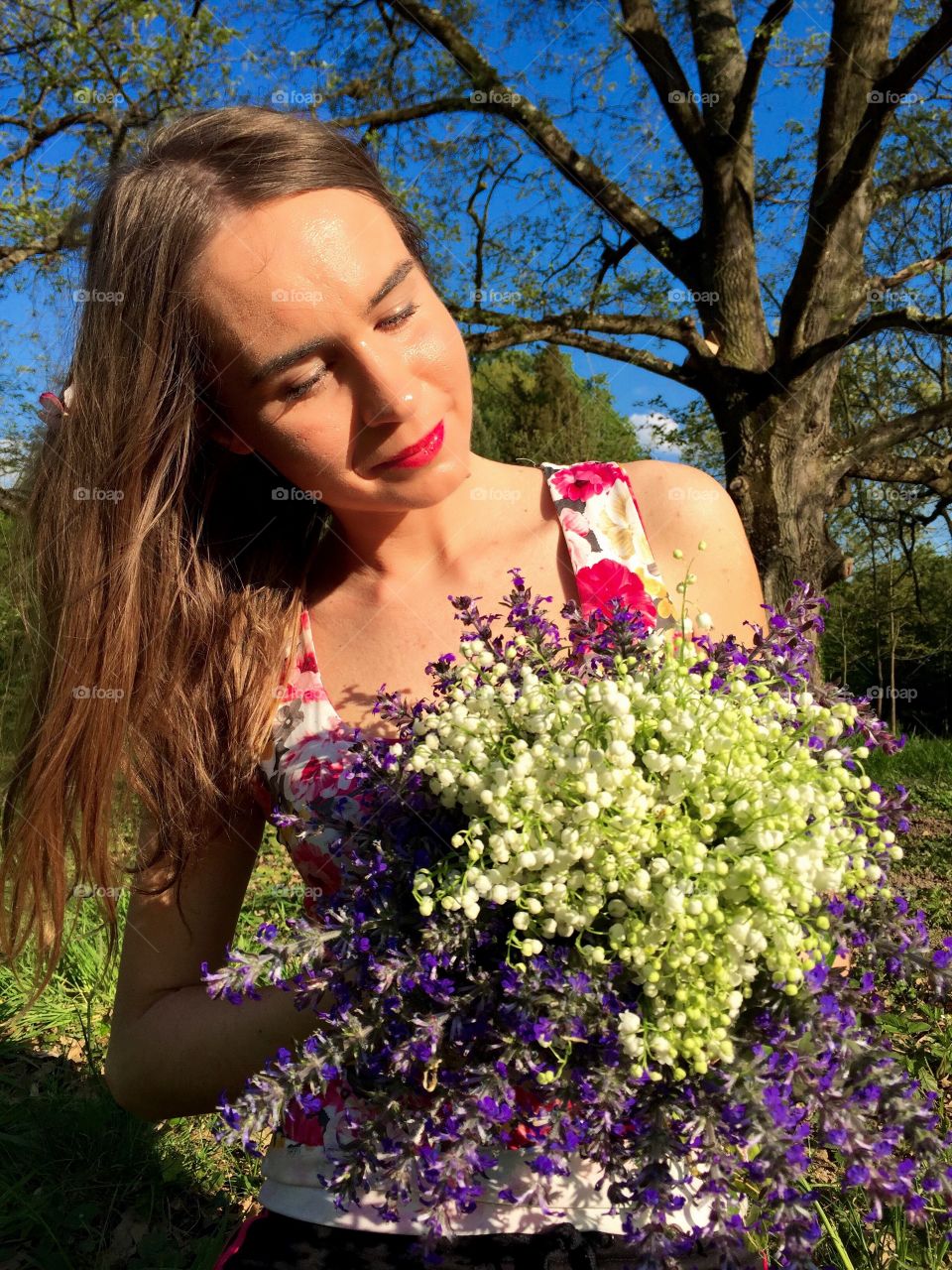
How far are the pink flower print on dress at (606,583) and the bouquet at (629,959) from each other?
2.25 feet

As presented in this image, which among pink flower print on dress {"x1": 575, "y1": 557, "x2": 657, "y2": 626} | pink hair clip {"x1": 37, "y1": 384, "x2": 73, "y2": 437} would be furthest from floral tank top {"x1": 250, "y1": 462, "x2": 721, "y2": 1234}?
pink hair clip {"x1": 37, "y1": 384, "x2": 73, "y2": 437}

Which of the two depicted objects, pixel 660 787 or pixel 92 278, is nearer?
pixel 660 787

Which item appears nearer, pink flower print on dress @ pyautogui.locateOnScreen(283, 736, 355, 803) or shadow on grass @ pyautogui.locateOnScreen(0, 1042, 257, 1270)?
pink flower print on dress @ pyautogui.locateOnScreen(283, 736, 355, 803)

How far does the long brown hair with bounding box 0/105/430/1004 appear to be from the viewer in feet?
6.56

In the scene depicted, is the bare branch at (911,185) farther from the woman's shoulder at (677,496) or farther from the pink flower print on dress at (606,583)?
the pink flower print on dress at (606,583)

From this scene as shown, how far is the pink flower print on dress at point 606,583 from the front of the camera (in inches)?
78.3

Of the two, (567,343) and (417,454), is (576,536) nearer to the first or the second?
(417,454)

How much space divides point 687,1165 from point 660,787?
45 cm

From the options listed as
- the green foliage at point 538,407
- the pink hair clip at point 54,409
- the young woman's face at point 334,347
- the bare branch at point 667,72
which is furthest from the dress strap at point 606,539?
the green foliage at point 538,407

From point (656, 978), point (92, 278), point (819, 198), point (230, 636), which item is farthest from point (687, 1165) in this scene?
point (819, 198)

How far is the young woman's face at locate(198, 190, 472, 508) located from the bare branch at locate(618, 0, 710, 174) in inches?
281

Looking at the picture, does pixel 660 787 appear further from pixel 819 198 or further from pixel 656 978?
pixel 819 198

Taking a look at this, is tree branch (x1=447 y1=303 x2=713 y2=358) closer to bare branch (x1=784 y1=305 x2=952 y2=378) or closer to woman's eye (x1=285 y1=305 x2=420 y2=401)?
bare branch (x1=784 y1=305 x2=952 y2=378)

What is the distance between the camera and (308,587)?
2393mm
